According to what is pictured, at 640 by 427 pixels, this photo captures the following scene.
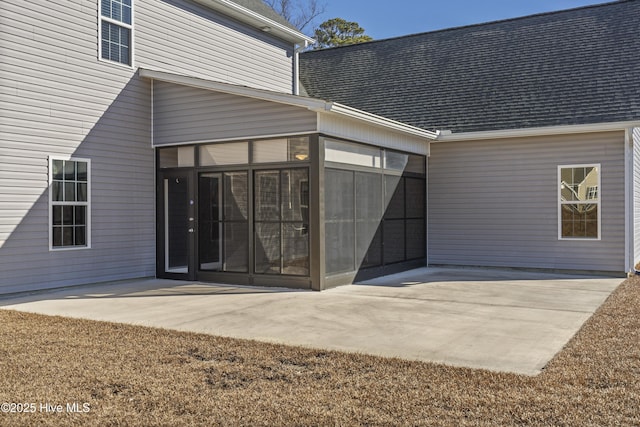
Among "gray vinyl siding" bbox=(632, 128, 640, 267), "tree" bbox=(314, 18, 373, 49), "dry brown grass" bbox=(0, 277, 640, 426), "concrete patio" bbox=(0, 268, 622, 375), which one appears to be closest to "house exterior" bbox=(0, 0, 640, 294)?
"gray vinyl siding" bbox=(632, 128, 640, 267)

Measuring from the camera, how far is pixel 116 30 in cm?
1014

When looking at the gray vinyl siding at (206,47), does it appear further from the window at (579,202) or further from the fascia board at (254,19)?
the window at (579,202)

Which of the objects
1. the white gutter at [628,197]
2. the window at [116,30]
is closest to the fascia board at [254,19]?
the window at [116,30]

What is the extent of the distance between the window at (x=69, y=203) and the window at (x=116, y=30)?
6.68ft

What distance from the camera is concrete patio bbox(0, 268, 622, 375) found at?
543 cm

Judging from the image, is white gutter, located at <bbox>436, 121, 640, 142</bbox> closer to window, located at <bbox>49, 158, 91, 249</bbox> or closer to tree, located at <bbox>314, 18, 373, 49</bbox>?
window, located at <bbox>49, 158, 91, 249</bbox>

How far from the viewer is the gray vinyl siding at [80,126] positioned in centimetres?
859

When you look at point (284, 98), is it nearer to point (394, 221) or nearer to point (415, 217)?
point (394, 221)

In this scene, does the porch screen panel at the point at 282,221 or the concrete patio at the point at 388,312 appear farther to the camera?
the porch screen panel at the point at 282,221

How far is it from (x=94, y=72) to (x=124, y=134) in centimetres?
116

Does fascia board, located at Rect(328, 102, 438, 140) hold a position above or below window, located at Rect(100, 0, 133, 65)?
below

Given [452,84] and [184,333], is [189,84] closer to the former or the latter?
[184,333]

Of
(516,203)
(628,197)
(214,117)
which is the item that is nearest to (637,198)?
(628,197)

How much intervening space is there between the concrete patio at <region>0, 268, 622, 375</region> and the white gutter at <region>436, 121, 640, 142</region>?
2.81m
